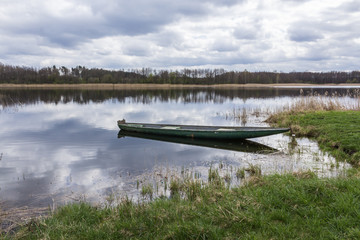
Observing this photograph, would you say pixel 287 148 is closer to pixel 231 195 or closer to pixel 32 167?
pixel 231 195

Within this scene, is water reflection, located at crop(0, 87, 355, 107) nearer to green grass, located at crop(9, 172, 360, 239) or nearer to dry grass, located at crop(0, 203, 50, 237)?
green grass, located at crop(9, 172, 360, 239)

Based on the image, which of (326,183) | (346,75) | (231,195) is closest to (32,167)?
(231,195)

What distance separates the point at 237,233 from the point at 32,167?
8280mm

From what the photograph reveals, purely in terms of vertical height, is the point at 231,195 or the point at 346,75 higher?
the point at 346,75

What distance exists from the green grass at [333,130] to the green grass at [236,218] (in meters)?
4.57

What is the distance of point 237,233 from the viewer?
3.59 metres

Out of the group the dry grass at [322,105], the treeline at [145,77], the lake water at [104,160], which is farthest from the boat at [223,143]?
the treeline at [145,77]

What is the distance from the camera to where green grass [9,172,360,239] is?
11.7 ft

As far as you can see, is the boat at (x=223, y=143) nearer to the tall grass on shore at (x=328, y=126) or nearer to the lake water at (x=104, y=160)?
the lake water at (x=104, y=160)

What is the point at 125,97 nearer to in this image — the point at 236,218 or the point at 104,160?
the point at 104,160

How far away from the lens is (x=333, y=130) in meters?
11.8

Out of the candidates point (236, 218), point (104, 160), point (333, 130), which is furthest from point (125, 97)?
point (236, 218)

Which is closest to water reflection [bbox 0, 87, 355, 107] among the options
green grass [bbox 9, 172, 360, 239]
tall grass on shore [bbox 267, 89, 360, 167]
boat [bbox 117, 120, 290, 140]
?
tall grass on shore [bbox 267, 89, 360, 167]

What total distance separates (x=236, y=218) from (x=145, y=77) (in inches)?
4183
